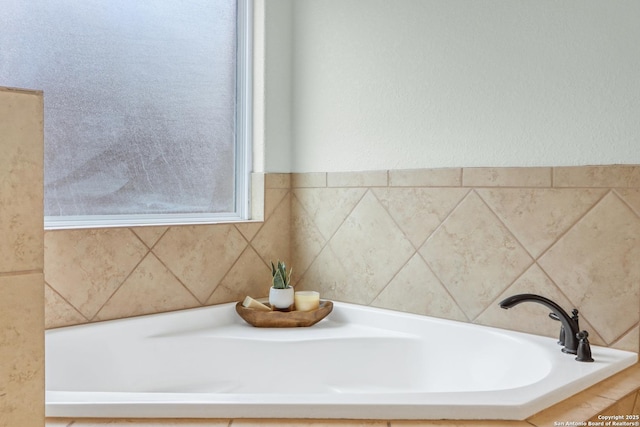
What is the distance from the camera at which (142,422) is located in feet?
4.33

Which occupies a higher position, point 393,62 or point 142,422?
point 393,62

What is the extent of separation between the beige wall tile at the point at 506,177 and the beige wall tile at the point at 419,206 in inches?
2.2

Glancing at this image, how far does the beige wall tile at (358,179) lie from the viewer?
2423mm

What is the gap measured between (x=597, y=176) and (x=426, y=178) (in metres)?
0.62

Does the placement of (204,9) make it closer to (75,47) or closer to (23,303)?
(75,47)

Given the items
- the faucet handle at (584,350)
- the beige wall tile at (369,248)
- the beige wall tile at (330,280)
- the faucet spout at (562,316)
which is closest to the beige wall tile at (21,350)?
the faucet spout at (562,316)

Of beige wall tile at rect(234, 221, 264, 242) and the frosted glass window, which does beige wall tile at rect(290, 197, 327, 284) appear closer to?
beige wall tile at rect(234, 221, 264, 242)

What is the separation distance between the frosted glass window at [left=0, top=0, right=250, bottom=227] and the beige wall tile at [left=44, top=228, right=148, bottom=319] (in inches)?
6.0

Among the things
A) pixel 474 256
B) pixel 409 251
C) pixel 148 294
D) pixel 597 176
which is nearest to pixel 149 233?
pixel 148 294

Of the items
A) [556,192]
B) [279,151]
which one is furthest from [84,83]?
[556,192]

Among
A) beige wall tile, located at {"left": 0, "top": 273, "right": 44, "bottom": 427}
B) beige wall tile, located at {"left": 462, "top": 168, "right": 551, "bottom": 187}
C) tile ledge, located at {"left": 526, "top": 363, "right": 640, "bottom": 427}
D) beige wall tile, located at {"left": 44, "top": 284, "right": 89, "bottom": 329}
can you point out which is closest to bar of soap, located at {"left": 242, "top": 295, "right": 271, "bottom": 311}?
beige wall tile, located at {"left": 44, "top": 284, "right": 89, "bottom": 329}

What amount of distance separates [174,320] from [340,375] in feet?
2.15

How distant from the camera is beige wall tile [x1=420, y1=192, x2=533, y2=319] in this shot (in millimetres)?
2082

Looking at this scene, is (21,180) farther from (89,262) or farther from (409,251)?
(409,251)
